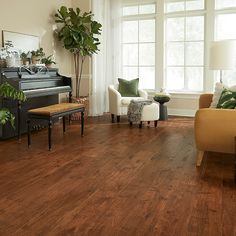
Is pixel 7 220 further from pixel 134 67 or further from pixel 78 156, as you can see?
pixel 134 67

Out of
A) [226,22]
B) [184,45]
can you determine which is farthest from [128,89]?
[226,22]

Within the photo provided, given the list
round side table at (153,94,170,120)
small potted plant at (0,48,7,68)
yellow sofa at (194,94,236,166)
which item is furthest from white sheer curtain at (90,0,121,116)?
yellow sofa at (194,94,236,166)

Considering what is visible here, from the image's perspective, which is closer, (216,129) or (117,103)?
(216,129)

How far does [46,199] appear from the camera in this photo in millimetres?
2637

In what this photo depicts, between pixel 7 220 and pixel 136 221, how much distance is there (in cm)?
89

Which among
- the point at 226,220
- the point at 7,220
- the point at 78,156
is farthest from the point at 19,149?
the point at 226,220

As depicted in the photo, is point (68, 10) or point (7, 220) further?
point (68, 10)

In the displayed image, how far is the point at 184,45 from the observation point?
23.2 ft

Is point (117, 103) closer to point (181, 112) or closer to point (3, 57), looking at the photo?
point (181, 112)

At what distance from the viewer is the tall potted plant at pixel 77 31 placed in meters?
6.40

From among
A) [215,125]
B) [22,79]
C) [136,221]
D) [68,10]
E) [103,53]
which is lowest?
[136,221]

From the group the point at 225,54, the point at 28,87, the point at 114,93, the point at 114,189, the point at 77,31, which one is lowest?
the point at 114,189

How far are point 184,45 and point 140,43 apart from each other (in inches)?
39.4

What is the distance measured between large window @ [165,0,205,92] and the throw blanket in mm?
1655
